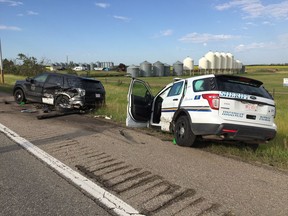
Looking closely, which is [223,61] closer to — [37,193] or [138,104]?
[138,104]

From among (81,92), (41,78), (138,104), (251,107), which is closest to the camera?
(251,107)

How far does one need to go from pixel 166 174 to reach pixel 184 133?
2055mm

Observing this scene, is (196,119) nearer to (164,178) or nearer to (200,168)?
(200,168)

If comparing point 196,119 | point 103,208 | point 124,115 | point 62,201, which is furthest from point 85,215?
point 124,115

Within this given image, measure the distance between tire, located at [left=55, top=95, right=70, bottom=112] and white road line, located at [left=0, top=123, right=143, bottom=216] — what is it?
5831 millimetres

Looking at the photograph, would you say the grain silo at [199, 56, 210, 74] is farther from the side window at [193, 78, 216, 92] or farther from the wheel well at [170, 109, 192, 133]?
the side window at [193, 78, 216, 92]

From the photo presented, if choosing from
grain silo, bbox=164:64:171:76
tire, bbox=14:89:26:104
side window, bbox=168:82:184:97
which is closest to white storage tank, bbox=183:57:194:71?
grain silo, bbox=164:64:171:76

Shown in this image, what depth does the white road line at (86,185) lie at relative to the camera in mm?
3861

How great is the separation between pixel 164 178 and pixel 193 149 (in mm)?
2227

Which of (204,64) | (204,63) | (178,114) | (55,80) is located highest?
(204,63)

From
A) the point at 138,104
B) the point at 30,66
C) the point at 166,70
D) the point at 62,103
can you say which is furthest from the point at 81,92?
the point at 166,70

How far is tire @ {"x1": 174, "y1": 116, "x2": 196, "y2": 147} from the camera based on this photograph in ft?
22.9

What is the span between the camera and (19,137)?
26.3 feet

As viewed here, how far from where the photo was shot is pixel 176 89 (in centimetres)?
816
